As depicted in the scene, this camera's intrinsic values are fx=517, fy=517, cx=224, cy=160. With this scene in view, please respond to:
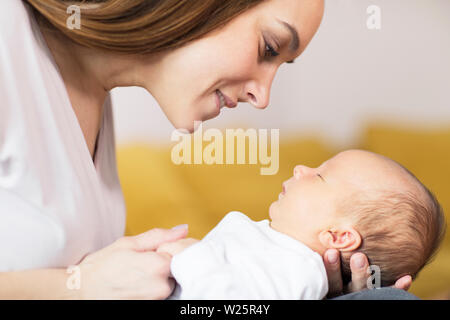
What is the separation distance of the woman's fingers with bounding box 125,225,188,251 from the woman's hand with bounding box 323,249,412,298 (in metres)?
0.29

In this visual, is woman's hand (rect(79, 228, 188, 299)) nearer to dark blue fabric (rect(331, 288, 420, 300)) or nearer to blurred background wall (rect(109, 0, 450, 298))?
dark blue fabric (rect(331, 288, 420, 300))

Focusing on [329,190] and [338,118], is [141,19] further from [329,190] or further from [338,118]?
[338,118]

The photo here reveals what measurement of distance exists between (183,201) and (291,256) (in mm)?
1041

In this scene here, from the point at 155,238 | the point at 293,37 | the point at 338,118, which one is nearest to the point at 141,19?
the point at 293,37

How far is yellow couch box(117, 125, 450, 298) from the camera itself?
1669 mm

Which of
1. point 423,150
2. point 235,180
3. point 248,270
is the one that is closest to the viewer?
point 248,270

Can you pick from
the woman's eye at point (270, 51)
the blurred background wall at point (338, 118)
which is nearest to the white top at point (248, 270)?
the woman's eye at point (270, 51)

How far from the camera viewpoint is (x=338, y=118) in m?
1.67

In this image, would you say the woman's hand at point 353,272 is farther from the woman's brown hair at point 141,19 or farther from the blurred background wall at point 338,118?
the blurred background wall at point 338,118

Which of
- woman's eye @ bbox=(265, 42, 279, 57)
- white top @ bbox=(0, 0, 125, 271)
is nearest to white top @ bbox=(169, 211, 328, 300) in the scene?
white top @ bbox=(0, 0, 125, 271)

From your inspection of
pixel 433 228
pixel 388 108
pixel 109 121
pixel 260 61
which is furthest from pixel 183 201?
pixel 433 228

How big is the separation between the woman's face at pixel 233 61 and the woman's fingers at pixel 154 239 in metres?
0.25

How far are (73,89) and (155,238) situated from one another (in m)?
0.39

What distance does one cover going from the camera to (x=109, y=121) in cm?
138
